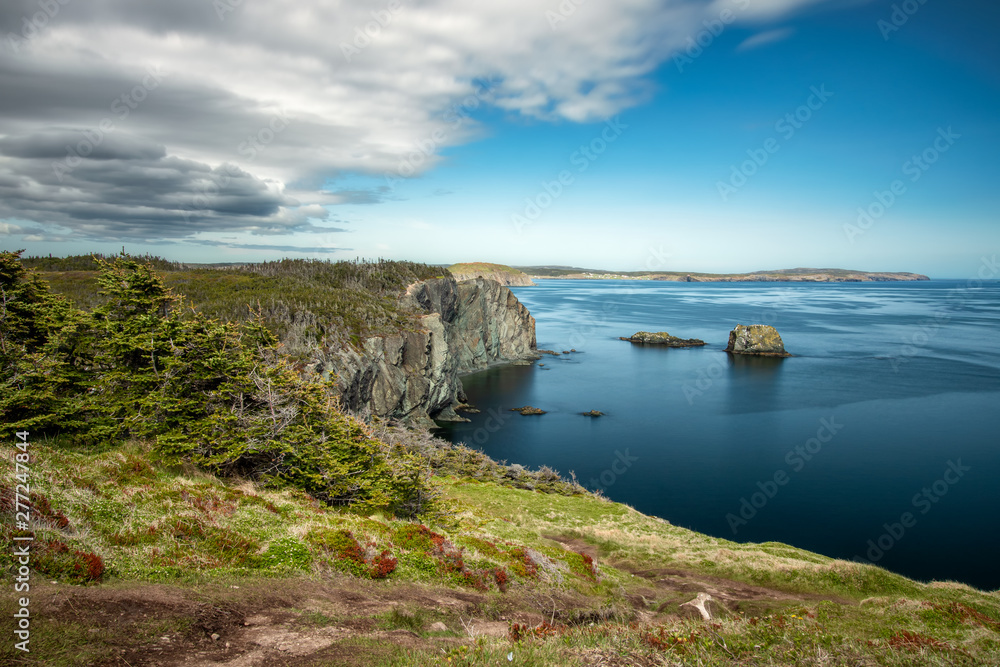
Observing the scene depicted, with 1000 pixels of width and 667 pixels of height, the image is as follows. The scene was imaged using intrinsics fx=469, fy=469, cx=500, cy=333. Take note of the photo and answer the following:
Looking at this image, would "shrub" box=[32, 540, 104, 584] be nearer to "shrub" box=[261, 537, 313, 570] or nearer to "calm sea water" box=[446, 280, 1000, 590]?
"shrub" box=[261, 537, 313, 570]

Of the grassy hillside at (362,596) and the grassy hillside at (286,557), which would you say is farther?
the grassy hillside at (286,557)

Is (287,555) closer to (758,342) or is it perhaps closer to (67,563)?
(67,563)

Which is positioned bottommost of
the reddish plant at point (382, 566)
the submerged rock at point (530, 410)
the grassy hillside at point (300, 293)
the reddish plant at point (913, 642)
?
the submerged rock at point (530, 410)

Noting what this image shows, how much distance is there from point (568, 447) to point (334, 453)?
120 feet

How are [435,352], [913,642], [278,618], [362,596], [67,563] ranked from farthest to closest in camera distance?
1. [435,352]
2. [362,596]
3. [913,642]
4. [278,618]
5. [67,563]

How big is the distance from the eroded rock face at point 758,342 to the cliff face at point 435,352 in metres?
44.5

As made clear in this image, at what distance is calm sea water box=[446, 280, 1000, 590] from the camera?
35312 mm

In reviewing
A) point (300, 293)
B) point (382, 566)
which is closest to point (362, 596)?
point (382, 566)

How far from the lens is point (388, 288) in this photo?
89750 millimetres

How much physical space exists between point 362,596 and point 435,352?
56450mm

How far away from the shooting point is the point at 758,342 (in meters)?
Result: 99.6

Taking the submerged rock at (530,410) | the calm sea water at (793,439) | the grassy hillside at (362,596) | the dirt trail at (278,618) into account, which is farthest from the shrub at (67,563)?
the submerged rock at (530,410)

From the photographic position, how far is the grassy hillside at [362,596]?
8461 millimetres

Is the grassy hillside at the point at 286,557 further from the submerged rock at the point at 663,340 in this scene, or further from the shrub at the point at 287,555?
the submerged rock at the point at 663,340
